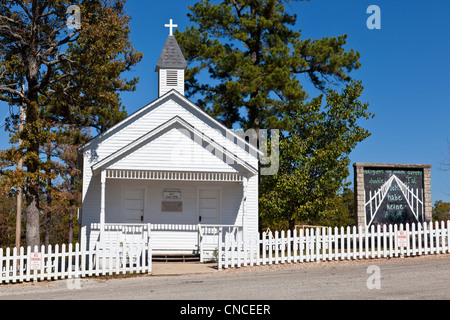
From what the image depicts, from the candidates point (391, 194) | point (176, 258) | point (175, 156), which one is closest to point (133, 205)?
point (176, 258)

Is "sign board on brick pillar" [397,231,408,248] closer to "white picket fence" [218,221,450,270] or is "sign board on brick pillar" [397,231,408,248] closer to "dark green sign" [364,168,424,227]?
"white picket fence" [218,221,450,270]

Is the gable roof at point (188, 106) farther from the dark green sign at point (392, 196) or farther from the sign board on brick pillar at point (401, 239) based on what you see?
the sign board on brick pillar at point (401, 239)

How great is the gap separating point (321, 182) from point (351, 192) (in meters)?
28.5

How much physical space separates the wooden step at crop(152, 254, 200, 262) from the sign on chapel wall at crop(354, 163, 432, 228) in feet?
20.2

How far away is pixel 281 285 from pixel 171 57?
49.4 feet

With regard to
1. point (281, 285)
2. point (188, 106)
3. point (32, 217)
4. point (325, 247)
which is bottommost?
point (281, 285)

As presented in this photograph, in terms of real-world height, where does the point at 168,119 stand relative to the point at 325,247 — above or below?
above

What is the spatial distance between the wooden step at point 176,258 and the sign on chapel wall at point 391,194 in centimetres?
617

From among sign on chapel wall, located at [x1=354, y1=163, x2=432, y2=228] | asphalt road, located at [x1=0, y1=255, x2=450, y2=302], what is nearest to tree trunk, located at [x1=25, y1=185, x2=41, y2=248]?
asphalt road, located at [x1=0, y1=255, x2=450, y2=302]

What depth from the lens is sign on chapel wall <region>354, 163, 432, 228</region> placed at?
20656 millimetres

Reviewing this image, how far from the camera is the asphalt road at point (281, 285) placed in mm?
12117

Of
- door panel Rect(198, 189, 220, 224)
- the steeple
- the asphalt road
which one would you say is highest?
the steeple

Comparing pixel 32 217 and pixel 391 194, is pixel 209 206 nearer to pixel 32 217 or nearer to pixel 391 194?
pixel 32 217

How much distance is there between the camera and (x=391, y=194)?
Result: 20.8 metres
